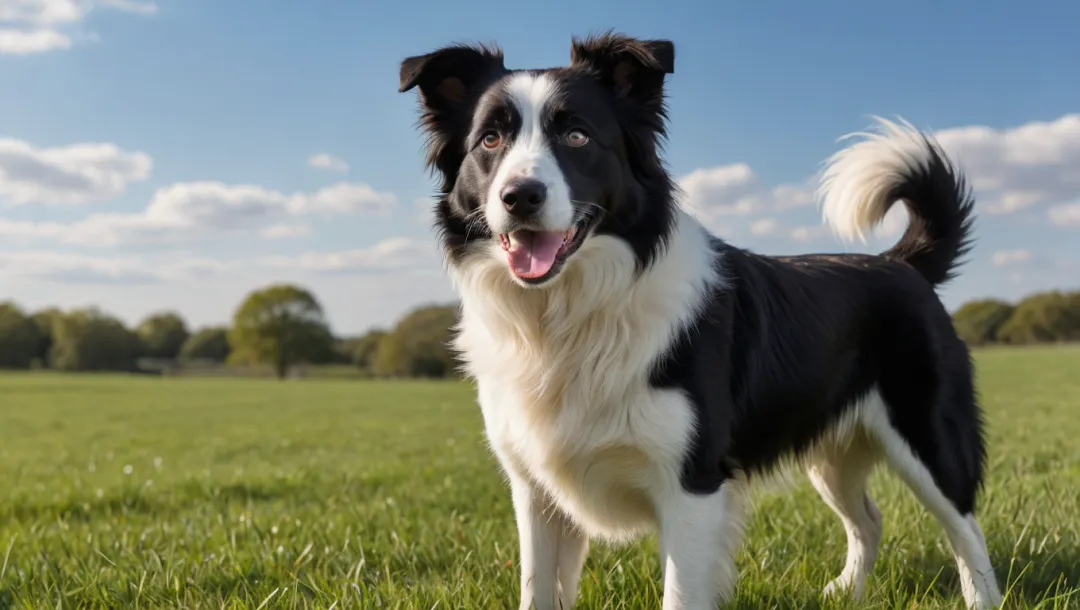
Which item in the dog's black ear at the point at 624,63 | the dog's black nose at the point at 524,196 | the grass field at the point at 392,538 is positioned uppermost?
the dog's black ear at the point at 624,63

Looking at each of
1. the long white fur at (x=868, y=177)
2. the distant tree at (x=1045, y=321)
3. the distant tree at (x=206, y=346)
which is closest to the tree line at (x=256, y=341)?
the distant tree at (x=206, y=346)

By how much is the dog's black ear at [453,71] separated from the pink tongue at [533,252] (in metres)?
0.86

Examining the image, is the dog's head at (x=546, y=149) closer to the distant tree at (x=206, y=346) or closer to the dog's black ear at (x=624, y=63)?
the dog's black ear at (x=624, y=63)

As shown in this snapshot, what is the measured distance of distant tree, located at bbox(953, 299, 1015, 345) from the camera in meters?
60.5

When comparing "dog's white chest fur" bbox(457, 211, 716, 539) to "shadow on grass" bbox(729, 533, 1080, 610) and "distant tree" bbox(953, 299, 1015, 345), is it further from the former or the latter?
"distant tree" bbox(953, 299, 1015, 345)

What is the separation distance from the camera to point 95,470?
41.3ft

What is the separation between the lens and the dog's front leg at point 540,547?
3789mm

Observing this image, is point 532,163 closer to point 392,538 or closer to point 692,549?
point 692,549

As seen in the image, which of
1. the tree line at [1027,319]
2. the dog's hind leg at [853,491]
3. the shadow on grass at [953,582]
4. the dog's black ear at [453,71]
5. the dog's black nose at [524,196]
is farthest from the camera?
the tree line at [1027,319]

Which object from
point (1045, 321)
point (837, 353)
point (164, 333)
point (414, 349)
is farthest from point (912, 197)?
point (164, 333)

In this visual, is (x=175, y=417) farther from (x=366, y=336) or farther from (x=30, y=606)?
(x=366, y=336)

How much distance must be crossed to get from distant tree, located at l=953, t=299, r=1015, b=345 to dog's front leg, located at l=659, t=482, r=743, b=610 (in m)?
62.5

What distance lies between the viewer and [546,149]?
10.8 feet

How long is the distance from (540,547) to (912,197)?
2929mm
